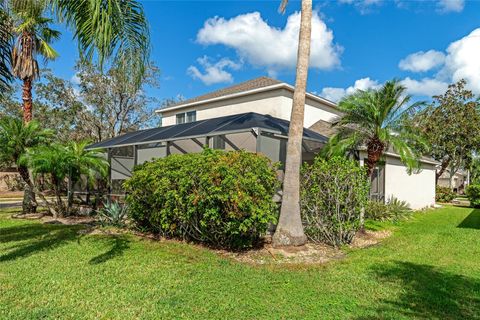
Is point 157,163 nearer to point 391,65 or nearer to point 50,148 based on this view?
point 50,148

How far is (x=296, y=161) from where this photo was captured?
888 cm

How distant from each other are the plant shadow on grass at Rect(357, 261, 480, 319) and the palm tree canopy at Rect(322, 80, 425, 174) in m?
5.03

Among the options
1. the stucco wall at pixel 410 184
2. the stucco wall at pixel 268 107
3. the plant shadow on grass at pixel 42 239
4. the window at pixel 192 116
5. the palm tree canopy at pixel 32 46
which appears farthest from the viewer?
the window at pixel 192 116

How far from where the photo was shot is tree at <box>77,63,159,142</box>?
30391mm

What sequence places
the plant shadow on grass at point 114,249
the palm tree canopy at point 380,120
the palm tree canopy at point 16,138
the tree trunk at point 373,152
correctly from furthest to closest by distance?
1. the palm tree canopy at point 16,138
2. the tree trunk at point 373,152
3. the palm tree canopy at point 380,120
4. the plant shadow on grass at point 114,249

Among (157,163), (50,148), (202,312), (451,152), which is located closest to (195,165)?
(157,163)

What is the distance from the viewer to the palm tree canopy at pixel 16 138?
1298 cm

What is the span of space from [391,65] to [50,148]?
16913mm

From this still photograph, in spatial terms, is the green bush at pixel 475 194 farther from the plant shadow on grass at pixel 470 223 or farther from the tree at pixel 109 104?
the tree at pixel 109 104

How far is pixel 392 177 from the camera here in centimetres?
1802

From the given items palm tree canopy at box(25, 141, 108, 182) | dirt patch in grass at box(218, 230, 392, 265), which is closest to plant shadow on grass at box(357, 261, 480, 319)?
dirt patch in grass at box(218, 230, 392, 265)

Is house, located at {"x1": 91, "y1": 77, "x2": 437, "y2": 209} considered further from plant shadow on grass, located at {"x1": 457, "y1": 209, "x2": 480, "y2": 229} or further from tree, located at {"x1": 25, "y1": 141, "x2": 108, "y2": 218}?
plant shadow on grass, located at {"x1": 457, "y1": 209, "x2": 480, "y2": 229}

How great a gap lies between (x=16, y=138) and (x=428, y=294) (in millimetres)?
15234

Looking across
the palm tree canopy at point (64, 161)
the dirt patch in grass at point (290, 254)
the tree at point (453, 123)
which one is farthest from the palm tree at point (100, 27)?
the tree at point (453, 123)
